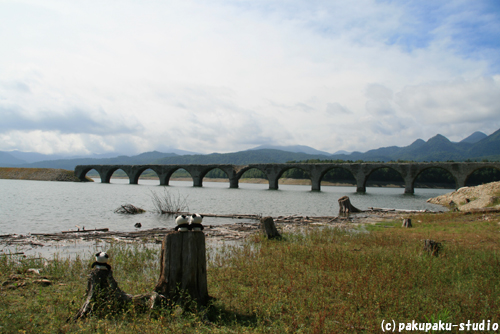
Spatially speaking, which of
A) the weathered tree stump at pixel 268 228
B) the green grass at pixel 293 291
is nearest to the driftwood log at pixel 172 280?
the green grass at pixel 293 291

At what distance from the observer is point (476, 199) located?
2398 cm

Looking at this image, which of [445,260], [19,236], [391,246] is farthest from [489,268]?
[19,236]

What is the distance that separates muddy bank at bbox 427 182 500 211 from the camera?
20322 mm

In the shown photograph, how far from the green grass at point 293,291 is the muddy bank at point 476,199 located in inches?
544

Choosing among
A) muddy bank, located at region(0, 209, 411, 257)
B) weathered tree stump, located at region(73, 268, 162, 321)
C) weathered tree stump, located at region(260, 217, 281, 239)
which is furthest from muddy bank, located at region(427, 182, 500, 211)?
weathered tree stump, located at region(73, 268, 162, 321)

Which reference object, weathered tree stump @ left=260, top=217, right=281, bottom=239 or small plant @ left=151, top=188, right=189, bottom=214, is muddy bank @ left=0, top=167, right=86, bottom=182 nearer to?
small plant @ left=151, top=188, right=189, bottom=214

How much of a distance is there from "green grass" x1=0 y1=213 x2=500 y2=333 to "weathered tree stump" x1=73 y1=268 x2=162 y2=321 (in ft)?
0.54

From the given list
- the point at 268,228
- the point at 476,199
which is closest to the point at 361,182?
the point at 476,199

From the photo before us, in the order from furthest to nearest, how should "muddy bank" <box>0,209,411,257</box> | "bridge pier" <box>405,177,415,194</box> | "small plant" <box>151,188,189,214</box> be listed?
"bridge pier" <box>405,177,415,194</box>, "small plant" <box>151,188,189,214</box>, "muddy bank" <box>0,209,411,257</box>

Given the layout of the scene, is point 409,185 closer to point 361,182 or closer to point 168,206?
point 361,182

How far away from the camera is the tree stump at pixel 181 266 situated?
4.69m

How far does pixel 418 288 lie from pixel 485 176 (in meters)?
83.3

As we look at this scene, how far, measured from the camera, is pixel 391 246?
377 inches

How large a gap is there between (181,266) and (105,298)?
115cm
